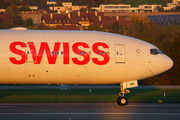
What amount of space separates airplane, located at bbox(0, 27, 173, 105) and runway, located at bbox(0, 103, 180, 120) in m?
2.04

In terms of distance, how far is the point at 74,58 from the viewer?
25641 mm

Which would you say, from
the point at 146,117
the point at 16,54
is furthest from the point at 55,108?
the point at 146,117

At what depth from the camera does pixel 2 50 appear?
2539 cm

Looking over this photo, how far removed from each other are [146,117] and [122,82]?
4.73 meters

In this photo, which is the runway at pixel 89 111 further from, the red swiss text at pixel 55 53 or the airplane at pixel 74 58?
the red swiss text at pixel 55 53

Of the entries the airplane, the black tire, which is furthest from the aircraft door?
the black tire

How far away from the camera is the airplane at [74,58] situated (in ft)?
83.5

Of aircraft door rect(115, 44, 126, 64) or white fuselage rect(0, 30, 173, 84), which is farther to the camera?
aircraft door rect(115, 44, 126, 64)

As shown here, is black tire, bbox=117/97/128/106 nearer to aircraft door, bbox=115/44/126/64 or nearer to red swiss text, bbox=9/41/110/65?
aircraft door, bbox=115/44/126/64

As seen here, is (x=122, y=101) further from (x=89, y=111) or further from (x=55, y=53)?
(x=55, y=53)

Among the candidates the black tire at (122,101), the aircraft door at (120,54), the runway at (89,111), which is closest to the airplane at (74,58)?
the aircraft door at (120,54)

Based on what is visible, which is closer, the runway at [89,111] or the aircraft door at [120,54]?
the runway at [89,111]

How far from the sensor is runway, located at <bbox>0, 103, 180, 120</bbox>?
75.5ft

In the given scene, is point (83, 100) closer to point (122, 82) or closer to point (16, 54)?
point (122, 82)
